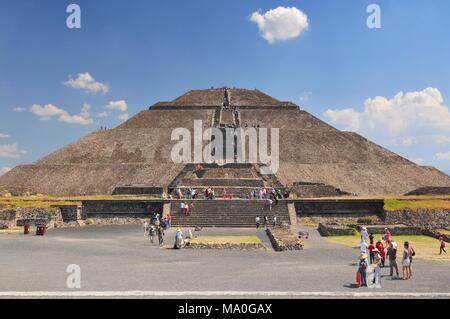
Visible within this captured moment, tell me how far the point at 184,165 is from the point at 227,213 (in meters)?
23.0

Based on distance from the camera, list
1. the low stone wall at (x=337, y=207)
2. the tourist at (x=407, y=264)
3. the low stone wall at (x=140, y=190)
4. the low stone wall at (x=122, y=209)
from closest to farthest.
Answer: the tourist at (x=407, y=264)
the low stone wall at (x=337, y=207)
the low stone wall at (x=122, y=209)
the low stone wall at (x=140, y=190)

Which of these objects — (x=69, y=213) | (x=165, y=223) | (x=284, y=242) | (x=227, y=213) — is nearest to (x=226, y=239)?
(x=284, y=242)

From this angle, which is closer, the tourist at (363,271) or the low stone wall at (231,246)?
the tourist at (363,271)

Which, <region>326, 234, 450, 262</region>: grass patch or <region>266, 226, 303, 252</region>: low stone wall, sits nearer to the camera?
<region>326, 234, 450, 262</region>: grass patch

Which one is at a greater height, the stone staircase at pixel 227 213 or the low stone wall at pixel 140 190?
the low stone wall at pixel 140 190

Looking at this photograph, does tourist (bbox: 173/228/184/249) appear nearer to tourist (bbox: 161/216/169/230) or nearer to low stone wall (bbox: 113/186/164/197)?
tourist (bbox: 161/216/169/230)

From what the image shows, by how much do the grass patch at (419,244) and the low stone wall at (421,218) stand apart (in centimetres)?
465

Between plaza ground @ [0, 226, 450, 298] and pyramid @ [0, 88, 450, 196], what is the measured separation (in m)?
22.5

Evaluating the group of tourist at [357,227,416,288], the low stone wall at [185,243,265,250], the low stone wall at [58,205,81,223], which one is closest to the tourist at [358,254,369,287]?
the group of tourist at [357,227,416,288]

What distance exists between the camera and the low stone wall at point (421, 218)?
29.8 meters

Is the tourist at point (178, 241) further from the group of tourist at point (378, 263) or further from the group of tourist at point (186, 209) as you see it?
the group of tourist at point (186, 209)

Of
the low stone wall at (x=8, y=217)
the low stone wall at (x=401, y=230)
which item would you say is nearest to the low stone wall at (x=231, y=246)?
the low stone wall at (x=401, y=230)

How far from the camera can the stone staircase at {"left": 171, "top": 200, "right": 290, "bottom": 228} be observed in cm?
3009
